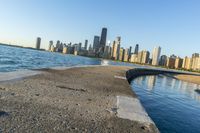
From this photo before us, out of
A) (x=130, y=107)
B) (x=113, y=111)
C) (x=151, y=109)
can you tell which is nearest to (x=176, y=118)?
(x=151, y=109)

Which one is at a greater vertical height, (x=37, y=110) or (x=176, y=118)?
(x=37, y=110)

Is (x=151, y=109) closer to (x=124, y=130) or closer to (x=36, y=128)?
(x=124, y=130)

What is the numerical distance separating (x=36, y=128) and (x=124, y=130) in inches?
81.0

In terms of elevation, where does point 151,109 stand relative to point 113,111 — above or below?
below

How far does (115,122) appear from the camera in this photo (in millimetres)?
6094

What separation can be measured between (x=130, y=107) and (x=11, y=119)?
4.42 m

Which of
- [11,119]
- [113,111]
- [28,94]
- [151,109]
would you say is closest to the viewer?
[11,119]

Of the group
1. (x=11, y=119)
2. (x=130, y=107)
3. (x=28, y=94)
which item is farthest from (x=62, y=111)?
(x=130, y=107)

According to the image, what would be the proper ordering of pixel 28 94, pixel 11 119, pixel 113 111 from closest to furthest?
pixel 11 119 → pixel 113 111 → pixel 28 94

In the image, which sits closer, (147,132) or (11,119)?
(11,119)

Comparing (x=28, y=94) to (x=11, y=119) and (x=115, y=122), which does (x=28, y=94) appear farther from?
(x=115, y=122)

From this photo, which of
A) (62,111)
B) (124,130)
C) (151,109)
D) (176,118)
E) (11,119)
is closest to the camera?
(11,119)

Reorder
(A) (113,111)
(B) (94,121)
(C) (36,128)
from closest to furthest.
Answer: (C) (36,128), (B) (94,121), (A) (113,111)

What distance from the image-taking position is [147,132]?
5.67 metres
